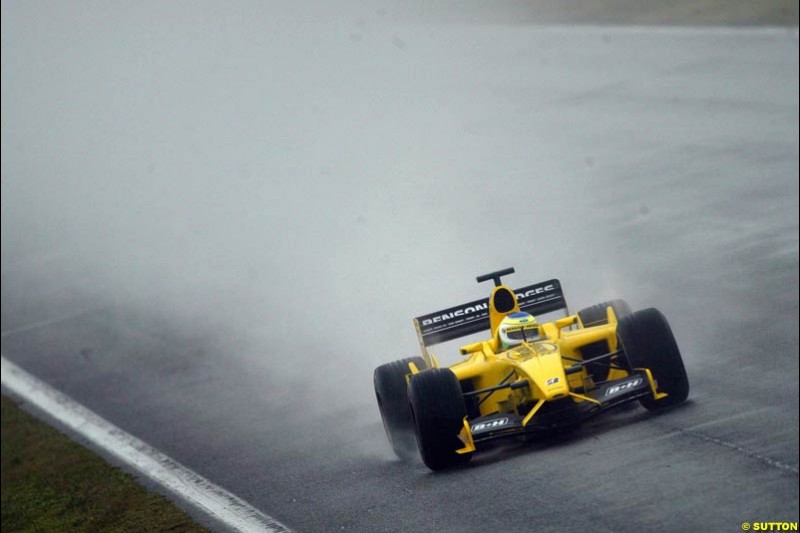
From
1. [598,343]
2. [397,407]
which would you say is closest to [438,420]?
[397,407]

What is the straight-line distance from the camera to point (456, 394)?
38.1ft

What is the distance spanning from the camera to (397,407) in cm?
1277

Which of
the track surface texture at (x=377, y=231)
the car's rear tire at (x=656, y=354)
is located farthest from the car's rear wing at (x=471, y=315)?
the car's rear tire at (x=656, y=354)

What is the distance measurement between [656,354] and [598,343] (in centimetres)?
122

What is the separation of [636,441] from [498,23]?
38171 mm

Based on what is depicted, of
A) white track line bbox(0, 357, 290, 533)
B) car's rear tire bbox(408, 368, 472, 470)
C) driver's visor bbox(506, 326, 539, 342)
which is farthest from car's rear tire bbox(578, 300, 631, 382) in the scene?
white track line bbox(0, 357, 290, 533)

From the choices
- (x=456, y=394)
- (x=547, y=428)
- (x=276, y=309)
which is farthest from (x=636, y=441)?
(x=276, y=309)

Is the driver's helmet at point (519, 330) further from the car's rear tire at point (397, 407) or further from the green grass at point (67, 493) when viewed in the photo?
the green grass at point (67, 493)

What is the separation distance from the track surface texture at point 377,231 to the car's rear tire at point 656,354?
19 cm

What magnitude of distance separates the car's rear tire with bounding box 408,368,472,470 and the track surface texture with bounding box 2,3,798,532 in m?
0.26

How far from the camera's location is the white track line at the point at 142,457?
11406mm

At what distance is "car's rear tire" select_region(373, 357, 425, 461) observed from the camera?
12.7m

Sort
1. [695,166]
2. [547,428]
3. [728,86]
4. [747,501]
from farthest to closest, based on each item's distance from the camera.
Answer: [728,86] < [695,166] < [547,428] < [747,501]

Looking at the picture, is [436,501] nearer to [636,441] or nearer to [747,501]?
[636,441]
